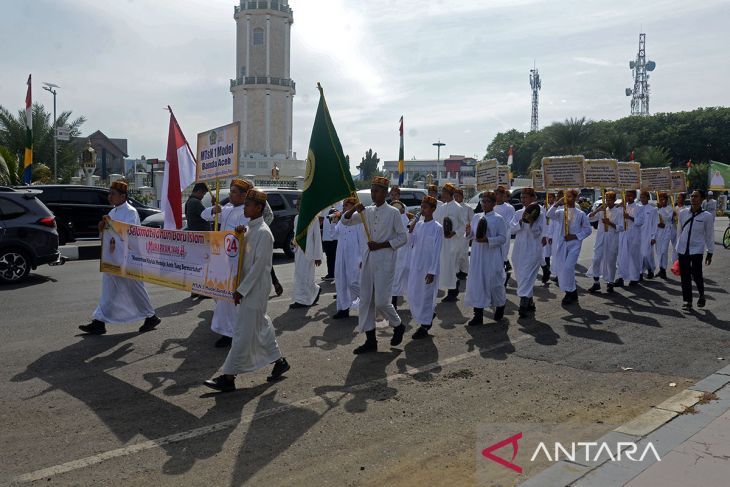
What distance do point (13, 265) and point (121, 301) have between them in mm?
5099

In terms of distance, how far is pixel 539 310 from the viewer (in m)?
9.84

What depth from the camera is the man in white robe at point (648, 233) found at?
13.6 meters

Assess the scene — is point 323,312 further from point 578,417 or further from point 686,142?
point 686,142

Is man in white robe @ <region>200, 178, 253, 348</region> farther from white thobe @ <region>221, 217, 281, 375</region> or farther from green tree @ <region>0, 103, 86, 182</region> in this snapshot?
green tree @ <region>0, 103, 86, 182</region>

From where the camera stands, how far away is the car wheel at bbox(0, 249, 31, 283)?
1163 cm

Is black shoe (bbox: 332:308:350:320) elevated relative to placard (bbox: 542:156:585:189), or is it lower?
lower

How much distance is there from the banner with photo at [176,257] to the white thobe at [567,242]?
239 inches

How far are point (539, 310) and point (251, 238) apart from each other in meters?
Result: 5.57

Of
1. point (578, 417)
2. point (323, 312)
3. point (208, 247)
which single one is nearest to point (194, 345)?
point (208, 247)

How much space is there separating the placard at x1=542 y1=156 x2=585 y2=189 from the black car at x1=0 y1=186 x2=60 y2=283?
9.06 metres

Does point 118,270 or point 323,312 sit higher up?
point 118,270

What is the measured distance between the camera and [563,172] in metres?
11.5

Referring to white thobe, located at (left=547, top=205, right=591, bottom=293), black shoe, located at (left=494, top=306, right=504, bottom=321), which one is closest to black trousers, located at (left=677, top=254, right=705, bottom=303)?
white thobe, located at (left=547, top=205, right=591, bottom=293)

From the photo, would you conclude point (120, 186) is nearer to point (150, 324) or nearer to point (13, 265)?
point (150, 324)
